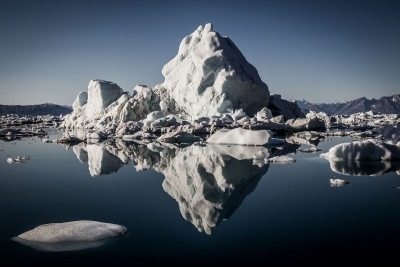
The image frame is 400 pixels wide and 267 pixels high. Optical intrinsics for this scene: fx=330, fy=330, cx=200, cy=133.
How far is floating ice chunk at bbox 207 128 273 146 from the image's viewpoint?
40.0 ft

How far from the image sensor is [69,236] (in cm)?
305

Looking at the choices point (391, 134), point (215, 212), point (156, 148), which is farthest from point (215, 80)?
point (215, 212)

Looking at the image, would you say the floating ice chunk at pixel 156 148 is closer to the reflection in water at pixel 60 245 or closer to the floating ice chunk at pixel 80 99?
the reflection in water at pixel 60 245

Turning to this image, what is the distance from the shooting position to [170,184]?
18.7 ft

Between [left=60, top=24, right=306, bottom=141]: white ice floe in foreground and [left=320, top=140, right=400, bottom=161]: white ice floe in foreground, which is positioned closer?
[left=320, top=140, right=400, bottom=161]: white ice floe in foreground

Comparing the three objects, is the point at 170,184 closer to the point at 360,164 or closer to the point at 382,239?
the point at 382,239

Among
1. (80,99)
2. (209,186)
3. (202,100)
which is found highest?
(80,99)

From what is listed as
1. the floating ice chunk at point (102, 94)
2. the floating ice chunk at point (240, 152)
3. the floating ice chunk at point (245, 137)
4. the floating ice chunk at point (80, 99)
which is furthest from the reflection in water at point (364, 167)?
the floating ice chunk at point (80, 99)

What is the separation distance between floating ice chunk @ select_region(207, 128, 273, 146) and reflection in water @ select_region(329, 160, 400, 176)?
14.1ft

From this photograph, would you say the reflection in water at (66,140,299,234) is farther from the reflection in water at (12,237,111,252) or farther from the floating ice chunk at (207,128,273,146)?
the floating ice chunk at (207,128,273,146)

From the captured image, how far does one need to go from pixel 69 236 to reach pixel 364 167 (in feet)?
20.3

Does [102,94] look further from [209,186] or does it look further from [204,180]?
[209,186]

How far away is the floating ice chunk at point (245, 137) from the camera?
40.0 feet

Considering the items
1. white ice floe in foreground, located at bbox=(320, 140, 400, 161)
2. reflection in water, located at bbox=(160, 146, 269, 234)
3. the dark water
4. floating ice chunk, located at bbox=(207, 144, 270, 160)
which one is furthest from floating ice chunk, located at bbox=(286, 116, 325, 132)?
Result: the dark water
